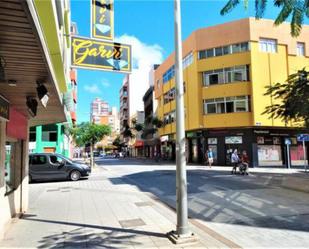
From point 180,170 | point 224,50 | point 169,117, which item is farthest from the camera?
point 169,117

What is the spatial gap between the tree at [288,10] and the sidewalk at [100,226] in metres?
4.81

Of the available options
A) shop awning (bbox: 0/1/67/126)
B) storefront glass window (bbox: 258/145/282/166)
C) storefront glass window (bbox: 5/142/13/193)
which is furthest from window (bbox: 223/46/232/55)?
shop awning (bbox: 0/1/67/126)

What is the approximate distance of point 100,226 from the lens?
809 cm

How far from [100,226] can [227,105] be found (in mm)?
28004

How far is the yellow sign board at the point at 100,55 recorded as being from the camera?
273 inches

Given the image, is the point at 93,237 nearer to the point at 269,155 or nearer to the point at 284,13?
the point at 284,13

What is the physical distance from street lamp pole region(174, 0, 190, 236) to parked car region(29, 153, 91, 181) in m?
15.2

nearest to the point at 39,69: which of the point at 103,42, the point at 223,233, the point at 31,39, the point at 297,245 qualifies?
the point at 31,39

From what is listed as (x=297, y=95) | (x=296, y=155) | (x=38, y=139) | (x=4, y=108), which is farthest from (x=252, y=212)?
(x=38, y=139)

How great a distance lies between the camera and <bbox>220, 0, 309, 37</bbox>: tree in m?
6.71

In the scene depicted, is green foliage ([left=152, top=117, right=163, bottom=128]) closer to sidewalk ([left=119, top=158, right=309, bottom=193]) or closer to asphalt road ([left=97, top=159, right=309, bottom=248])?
sidewalk ([left=119, top=158, right=309, bottom=193])

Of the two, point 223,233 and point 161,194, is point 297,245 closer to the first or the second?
point 223,233

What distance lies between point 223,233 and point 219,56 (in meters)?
29.7

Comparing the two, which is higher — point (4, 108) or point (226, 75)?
point (226, 75)
